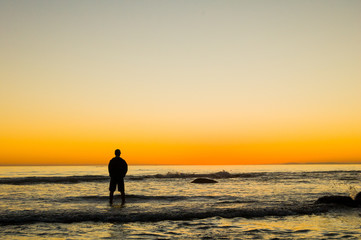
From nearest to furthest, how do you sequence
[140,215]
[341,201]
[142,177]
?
[140,215], [341,201], [142,177]

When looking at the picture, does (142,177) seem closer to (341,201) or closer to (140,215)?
(341,201)

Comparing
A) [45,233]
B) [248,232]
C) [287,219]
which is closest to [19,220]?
[45,233]

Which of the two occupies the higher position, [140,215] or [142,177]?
[140,215]

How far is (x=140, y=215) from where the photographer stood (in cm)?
1227

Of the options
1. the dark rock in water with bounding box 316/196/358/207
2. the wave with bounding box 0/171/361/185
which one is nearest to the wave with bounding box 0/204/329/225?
the dark rock in water with bounding box 316/196/358/207

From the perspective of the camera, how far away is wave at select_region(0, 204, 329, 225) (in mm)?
11375

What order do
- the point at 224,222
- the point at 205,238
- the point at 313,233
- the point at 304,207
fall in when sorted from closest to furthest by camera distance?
the point at 205,238 → the point at 313,233 → the point at 224,222 → the point at 304,207

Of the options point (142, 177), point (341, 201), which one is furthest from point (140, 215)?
point (142, 177)

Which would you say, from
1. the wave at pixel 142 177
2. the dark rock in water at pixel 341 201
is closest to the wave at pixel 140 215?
the dark rock in water at pixel 341 201

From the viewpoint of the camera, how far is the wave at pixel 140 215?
448 inches

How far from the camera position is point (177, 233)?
9.16 meters

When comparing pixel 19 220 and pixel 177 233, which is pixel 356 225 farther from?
pixel 19 220

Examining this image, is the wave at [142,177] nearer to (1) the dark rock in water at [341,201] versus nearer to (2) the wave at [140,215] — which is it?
(2) the wave at [140,215]

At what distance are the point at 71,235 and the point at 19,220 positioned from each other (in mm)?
3602
